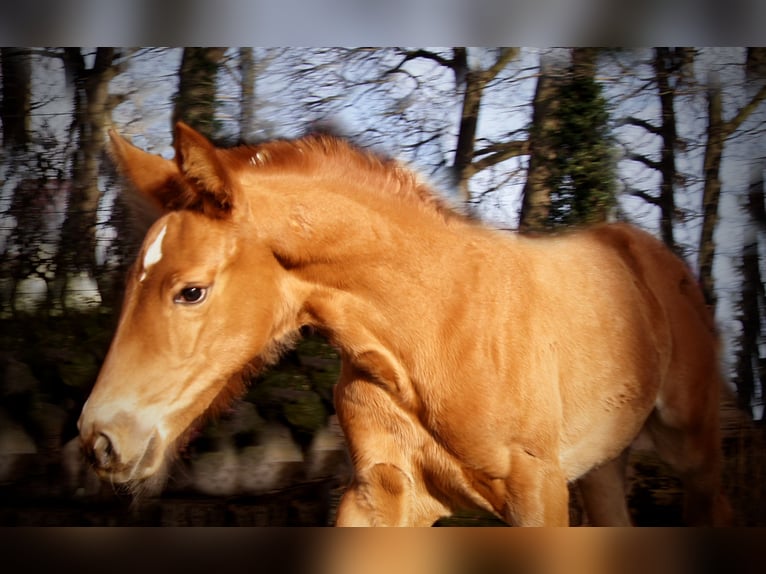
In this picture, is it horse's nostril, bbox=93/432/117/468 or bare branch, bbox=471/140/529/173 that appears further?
bare branch, bbox=471/140/529/173

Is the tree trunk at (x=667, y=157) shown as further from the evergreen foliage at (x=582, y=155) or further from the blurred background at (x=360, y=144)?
the evergreen foliage at (x=582, y=155)

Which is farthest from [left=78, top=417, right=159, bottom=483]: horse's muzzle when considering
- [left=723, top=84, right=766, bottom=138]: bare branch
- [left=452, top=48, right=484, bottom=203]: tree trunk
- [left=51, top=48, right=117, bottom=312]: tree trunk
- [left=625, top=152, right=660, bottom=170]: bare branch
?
[left=723, top=84, right=766, bottom=138]: bare branch

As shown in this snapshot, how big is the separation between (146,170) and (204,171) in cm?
35

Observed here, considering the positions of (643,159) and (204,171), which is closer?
(204,171)

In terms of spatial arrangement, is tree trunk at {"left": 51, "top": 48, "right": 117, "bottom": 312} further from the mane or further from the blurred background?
the mane

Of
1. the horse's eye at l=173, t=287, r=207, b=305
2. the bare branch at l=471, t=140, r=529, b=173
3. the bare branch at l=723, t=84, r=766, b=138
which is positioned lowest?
the horse's eye at l=173, t=287, r=207, b=305

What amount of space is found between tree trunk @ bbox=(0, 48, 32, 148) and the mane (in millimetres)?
960

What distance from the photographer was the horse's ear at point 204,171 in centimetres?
271

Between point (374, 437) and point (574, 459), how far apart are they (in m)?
0.77

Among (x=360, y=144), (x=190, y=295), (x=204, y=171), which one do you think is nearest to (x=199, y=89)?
(x=204, y=171)

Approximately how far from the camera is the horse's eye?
271cm

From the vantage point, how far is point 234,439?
3002mm

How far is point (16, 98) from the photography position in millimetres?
3166

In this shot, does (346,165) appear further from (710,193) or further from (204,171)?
(710,193)
